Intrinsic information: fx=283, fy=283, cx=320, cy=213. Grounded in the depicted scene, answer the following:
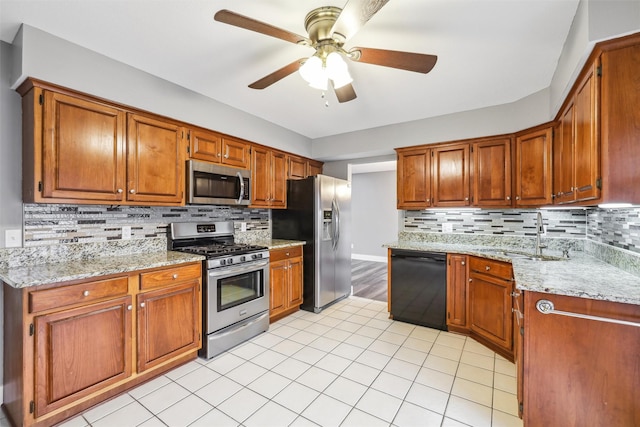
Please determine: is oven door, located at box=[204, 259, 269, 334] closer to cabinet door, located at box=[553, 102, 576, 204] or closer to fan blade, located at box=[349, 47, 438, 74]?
fan blade, located at box=[349, 47, 438, 74]

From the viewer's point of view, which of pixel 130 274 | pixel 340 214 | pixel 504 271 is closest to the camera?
pixel 130 274

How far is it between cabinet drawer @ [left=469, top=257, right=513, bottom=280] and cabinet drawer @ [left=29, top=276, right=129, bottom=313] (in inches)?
121

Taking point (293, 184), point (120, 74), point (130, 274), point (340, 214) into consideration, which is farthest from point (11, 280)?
point (340, 214)

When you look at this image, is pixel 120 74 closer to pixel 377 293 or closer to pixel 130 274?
pixel 130 274

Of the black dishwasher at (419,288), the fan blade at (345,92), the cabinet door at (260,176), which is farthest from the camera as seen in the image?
the cabinet door at (260,176)

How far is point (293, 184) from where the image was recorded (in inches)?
154

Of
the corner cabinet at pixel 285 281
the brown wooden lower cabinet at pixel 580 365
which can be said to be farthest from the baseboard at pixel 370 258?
the brown wooden lower cabinet at pixel 580 365

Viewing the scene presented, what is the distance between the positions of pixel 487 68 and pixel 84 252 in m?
3.58

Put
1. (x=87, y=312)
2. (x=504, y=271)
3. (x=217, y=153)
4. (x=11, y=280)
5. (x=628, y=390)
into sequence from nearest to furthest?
(x=628, y=390) < (x=11, y=280) < (x=87, y=312) < (x=504, y=271) < (x=217, y=153)

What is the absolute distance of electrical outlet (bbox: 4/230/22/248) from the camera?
1927 mm

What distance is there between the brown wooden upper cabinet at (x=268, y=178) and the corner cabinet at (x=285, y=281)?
0.68 metres

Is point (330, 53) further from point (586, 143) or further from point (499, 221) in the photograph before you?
point (499, 221)

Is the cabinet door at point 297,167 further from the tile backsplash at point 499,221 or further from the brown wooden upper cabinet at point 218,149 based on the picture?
the tile backsplash at point 499,221

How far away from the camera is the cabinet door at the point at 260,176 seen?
345cm
